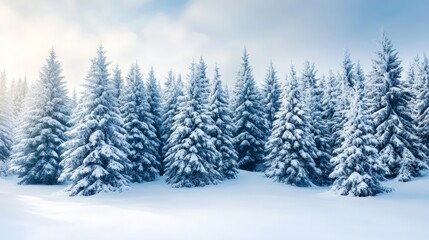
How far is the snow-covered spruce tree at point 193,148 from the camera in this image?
30.9 meters

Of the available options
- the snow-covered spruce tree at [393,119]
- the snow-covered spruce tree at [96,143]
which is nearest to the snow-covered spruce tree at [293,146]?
the snow-covered spruce tree at [393,119]

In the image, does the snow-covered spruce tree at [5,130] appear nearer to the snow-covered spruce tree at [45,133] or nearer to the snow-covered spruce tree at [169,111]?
the snow-covered spruce tree at [45,133]

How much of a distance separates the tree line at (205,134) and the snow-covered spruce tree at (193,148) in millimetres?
104

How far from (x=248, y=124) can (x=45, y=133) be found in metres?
21.8

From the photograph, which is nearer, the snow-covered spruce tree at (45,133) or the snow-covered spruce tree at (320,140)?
the snow-covered spruce tree at (45,133)

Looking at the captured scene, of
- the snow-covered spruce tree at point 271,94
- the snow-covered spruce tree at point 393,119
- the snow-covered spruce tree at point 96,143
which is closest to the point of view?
the snow-covered spruce tree at point 96,143

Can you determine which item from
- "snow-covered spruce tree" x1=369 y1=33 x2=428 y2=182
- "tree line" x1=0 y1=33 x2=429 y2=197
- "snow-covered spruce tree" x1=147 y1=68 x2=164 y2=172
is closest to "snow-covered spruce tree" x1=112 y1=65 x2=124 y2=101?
"tree line" x1=0 y1=33 x2=429 y2=197

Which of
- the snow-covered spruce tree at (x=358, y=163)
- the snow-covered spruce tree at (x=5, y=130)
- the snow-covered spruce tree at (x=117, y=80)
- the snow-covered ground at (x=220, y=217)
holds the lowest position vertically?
the snow-covered ground at (x=220, y=217)

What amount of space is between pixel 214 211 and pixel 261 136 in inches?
922

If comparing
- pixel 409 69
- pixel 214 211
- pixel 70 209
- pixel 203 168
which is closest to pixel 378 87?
pixel 203 168

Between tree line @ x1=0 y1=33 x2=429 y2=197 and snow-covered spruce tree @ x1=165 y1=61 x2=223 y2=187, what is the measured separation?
0.34 ft

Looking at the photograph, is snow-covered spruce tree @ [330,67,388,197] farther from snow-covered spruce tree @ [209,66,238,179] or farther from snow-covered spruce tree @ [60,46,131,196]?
snow-covered spruce tree @ [60,46,131,196]

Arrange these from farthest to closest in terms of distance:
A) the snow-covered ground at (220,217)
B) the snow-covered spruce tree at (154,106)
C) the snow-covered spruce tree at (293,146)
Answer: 1. the snow-covered spruce tree at (154,106)
2. the snow-covered spruce tree at (293,146)
3. the snow-covered ground at (220,217)

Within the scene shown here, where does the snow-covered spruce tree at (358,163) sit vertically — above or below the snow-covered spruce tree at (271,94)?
below
